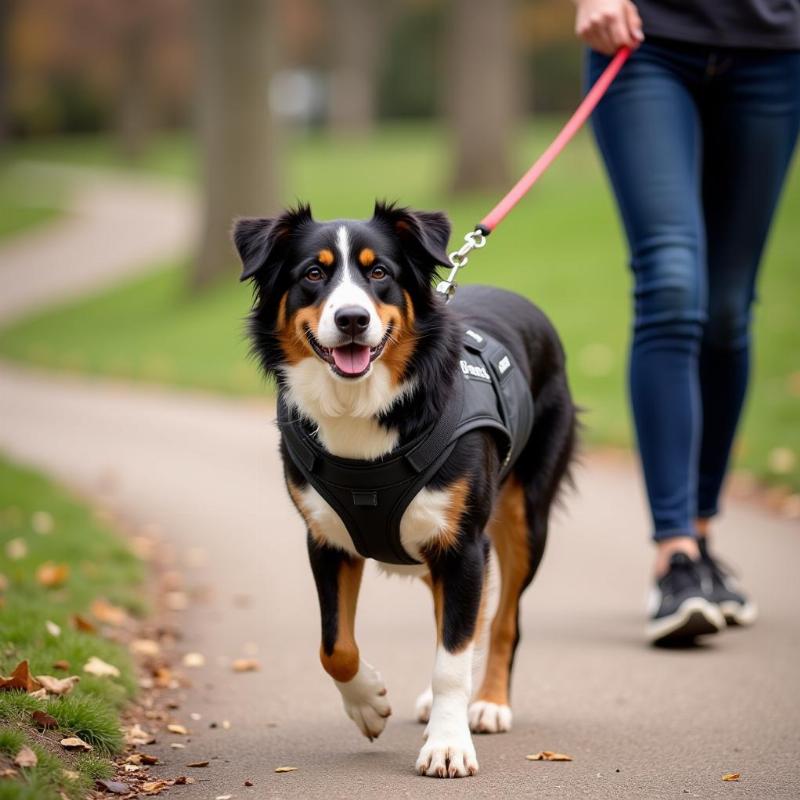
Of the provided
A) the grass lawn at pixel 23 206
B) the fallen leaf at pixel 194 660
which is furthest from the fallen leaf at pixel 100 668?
the grass lawn at pixel 23 206

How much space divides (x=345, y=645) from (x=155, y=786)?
0.67 meters

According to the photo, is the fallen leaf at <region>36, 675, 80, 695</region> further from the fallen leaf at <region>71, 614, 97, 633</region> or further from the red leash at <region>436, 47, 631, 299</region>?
the red leash at <region>436, 47, 631, 299</region>

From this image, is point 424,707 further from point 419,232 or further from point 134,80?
point 134,80

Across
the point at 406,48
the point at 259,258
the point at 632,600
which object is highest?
the point at 406,48

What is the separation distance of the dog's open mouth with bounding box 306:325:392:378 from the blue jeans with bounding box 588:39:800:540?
65.7 inches

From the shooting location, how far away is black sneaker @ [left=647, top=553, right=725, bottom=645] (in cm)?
510

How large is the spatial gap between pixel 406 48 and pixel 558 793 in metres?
57.0

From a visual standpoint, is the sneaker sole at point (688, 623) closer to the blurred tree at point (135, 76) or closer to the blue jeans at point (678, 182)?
the blue jeans at point (678, 182)

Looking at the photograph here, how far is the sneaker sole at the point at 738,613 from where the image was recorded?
547 cm

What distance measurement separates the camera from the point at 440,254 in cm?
412

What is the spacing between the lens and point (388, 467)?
3.96m

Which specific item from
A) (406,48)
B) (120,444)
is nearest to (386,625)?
(120,444)

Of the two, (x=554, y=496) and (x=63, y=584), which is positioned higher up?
(x=554, y=496)

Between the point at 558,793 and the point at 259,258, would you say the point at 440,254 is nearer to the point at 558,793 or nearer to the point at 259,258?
the point at 259,258
